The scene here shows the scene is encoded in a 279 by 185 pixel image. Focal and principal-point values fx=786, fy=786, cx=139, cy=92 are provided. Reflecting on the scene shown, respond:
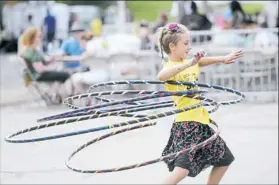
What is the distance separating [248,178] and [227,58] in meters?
2.39

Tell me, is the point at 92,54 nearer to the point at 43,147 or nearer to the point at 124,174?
the point at 43,147

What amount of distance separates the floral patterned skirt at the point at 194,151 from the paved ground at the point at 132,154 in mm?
1899

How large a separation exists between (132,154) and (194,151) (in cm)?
369

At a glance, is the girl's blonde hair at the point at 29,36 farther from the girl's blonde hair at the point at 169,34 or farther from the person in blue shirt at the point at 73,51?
the girl's blonde hair at the point at 169,34

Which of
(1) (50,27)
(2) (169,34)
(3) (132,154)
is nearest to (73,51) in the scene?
(3) (132,154)

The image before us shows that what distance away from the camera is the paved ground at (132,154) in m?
8.01

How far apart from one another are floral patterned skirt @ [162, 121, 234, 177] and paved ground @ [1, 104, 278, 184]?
1.90 m

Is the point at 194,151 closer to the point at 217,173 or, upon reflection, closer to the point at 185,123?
the point at 185,123

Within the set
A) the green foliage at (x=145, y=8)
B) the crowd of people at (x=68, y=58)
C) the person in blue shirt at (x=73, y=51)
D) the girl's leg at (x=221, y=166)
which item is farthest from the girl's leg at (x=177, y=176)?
the green foliage at (x=145, y=8)

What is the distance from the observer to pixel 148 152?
9422 millimetres

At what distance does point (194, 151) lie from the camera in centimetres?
571

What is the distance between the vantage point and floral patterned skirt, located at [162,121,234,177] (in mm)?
5703

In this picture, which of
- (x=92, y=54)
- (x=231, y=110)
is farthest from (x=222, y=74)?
(x=92, y=54)

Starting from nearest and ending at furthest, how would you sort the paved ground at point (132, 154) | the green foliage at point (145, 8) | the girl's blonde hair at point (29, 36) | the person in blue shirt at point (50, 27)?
the paved ground at point (132, 154) < the girl's blonde hair at point (29, 36) < the person in blue shirt at point (50, 27) < the green foliage at point (145, 8)
